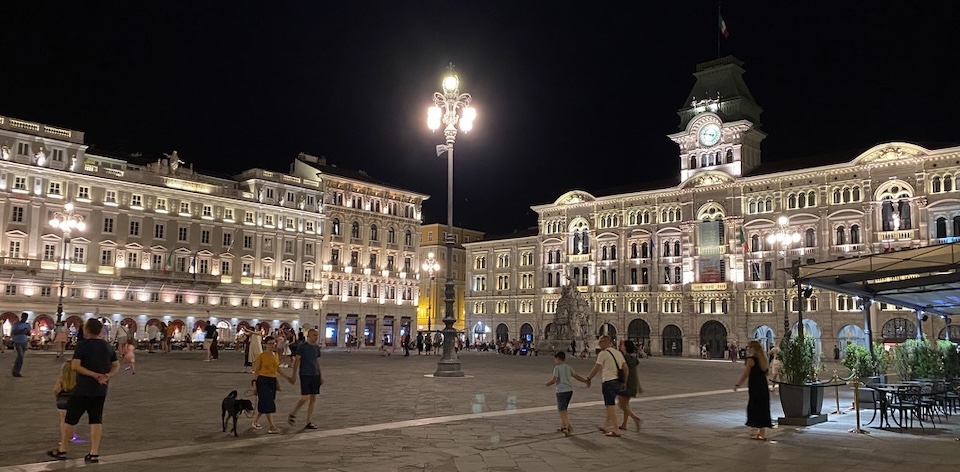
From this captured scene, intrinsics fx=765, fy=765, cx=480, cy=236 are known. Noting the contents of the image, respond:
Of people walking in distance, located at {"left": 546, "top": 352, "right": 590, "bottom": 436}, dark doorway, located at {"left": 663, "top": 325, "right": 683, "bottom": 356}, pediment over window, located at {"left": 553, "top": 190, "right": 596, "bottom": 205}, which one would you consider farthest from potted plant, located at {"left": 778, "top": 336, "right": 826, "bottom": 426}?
pediment over window, located at {"left": 553, "top": 190, "right": 596, "bottom": 205}

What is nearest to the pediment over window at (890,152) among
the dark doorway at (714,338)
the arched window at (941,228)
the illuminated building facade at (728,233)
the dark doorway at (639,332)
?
the illuminated building facade at (728,233)

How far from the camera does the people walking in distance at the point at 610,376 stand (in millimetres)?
12531

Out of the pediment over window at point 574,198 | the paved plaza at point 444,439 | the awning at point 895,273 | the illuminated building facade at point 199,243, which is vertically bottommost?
the paved plaza at point 444,439

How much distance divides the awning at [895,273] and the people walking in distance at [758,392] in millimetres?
4277

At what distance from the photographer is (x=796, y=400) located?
14023 mm

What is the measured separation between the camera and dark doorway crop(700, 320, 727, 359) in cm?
6675

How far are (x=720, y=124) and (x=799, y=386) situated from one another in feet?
193

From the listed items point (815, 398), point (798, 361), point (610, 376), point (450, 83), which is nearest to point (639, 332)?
point (450, 83)

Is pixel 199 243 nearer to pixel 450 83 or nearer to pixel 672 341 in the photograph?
pixel 672 341

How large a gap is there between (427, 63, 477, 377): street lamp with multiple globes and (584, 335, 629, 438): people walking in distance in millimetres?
12756

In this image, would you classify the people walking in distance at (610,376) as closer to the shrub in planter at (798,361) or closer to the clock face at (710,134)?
the shrub in planter at (798,361)

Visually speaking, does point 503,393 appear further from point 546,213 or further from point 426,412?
point 546,213

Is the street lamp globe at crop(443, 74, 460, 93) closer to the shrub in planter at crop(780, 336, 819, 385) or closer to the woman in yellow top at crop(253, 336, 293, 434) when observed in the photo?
the shrub in planter at crop(780, 336, 819, 385)

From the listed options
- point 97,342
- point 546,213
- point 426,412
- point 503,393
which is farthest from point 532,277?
point 97,342
